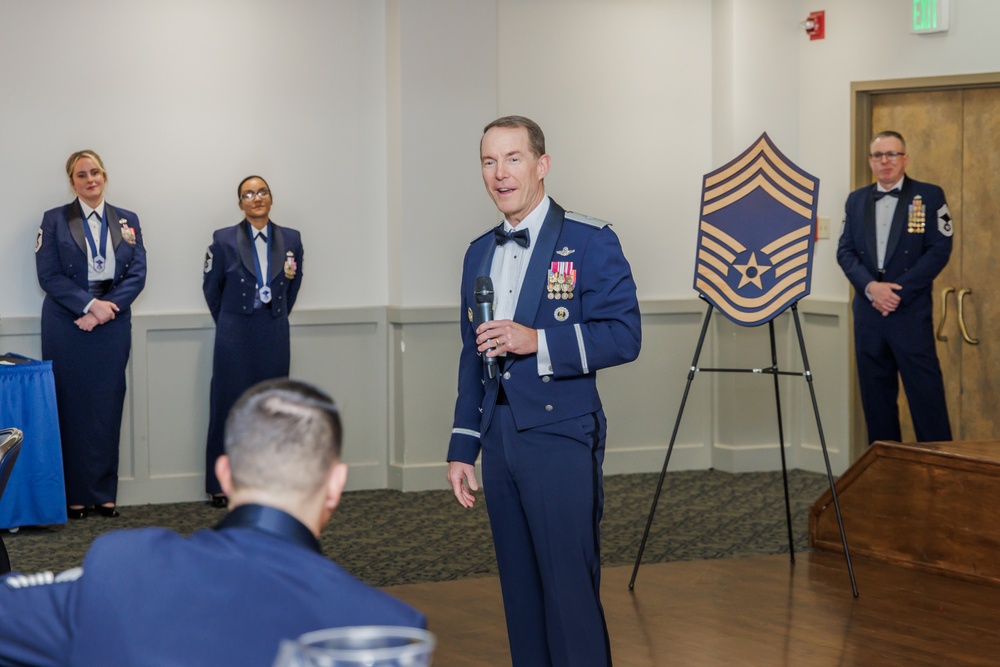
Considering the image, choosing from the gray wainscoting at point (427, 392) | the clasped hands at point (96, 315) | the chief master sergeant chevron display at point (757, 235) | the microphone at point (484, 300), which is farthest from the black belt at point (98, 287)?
the microphone at point (484, 300)

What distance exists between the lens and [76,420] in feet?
20.7

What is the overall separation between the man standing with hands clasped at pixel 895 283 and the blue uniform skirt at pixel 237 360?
298 cm

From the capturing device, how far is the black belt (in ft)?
20.7

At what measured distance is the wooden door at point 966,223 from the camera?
22.0 ft

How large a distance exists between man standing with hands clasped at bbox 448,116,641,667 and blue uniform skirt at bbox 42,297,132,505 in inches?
149

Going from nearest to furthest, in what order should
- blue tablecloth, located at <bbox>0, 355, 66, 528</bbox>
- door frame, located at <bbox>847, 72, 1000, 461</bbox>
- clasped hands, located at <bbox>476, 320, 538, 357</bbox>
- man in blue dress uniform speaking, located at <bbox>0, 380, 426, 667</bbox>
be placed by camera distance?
man in blue dress uniform speaking, located at <bbox>0, 380, 426, 667</bbox> → clasped hands, located at <bbox>476, 320, 538, 357</bbox> → blue tablecloth, located at <bbox>0, 355, 66, 528</bbox> → door frame, located at <bbox>847, 72, 1000, 461</bbox>

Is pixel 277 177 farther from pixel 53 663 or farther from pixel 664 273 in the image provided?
pixel 53 663

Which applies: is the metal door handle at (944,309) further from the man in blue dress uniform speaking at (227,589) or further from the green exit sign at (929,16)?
the man in blue dress uniform speaking at (227,589)

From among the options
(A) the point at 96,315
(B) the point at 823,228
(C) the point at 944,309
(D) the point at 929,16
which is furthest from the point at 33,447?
(D) the point at 929,16

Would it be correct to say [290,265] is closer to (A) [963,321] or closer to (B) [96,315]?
(B) [96,315]

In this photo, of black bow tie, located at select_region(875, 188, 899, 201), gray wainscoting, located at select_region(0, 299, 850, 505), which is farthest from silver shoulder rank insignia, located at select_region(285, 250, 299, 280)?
black bow tie, located at select_region(875, 188, 899, 201)

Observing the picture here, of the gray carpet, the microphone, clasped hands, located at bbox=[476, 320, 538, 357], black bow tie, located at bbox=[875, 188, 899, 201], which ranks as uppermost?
black bow tie, located at bbox=[875, 188, 899, 201]

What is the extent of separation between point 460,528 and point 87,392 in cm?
196

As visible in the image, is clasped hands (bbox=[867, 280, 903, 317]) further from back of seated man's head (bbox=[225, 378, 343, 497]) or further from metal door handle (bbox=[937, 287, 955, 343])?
back of seated man's head (bbox=[225, 378, 343, 497])
